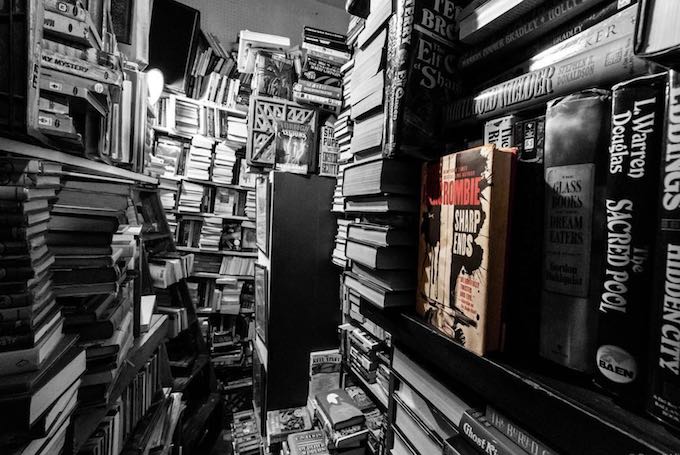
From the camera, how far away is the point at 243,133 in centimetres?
329

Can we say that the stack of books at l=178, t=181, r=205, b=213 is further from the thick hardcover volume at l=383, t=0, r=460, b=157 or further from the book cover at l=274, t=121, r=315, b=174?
the thick hardcover volume at l=383, t=0, r=460, b=157

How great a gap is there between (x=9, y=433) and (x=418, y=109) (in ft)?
2.97

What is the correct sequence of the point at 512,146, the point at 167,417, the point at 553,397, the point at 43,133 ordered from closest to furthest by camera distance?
the point at 553,397, the point at 512,146, the point at 43,133, the point at 167,417

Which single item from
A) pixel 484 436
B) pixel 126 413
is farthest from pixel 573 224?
pixel 126 413

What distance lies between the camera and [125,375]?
3.48 feet

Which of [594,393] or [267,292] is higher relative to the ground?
[594,393]

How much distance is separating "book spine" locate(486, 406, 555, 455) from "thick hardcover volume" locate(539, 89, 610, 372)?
3.7 inches

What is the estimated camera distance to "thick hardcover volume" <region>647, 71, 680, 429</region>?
27 centimetres

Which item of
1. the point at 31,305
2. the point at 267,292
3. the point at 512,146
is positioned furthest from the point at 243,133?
the point at 512,146

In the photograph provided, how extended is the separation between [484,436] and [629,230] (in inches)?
11.6

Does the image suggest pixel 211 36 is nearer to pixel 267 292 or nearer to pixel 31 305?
pixel 267 292

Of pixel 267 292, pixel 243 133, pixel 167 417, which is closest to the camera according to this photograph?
pixel 167 417

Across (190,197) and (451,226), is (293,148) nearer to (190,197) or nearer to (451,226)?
(190,197)

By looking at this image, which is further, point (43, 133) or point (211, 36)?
point (211, 36)
